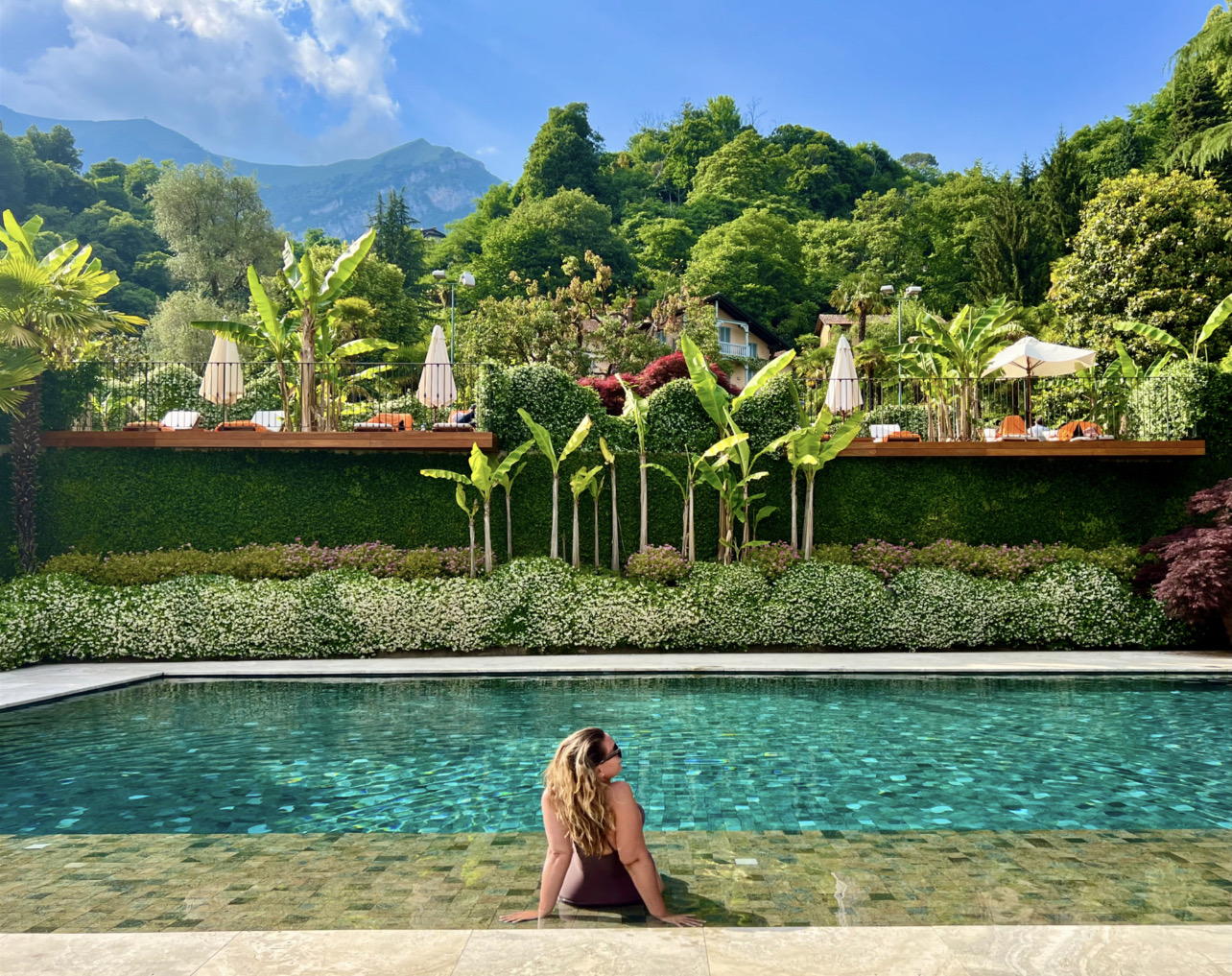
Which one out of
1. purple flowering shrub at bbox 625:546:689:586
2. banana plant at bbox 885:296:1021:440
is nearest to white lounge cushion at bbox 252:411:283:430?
purple flowering shrub at bbox 625:546:689:586

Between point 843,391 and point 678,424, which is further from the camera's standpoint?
point 843,391

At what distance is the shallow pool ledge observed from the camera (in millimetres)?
11523

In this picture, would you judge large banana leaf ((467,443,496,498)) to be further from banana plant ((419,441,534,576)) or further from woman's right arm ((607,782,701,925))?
woman's right arm ((607,782,701,925))

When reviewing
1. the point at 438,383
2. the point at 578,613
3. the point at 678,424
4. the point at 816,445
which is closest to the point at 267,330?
the point at 438,383

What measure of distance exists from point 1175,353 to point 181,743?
3155cm

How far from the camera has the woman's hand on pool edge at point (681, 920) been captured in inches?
163

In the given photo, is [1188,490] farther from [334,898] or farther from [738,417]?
[334,898]

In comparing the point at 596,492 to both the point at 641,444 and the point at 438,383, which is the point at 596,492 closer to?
Result: the point at 641,444

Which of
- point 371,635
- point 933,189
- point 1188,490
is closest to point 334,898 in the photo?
point 371,635

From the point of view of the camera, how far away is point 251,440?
1487 centimetres

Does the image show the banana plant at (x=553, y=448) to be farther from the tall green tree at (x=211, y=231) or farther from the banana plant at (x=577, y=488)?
the tall green tree at (x=211, y=231)

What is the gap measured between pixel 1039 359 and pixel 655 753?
13.8 metres

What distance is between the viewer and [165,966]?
362 centimetres

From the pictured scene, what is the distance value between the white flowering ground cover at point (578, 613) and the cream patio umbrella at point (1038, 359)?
16.8ft
